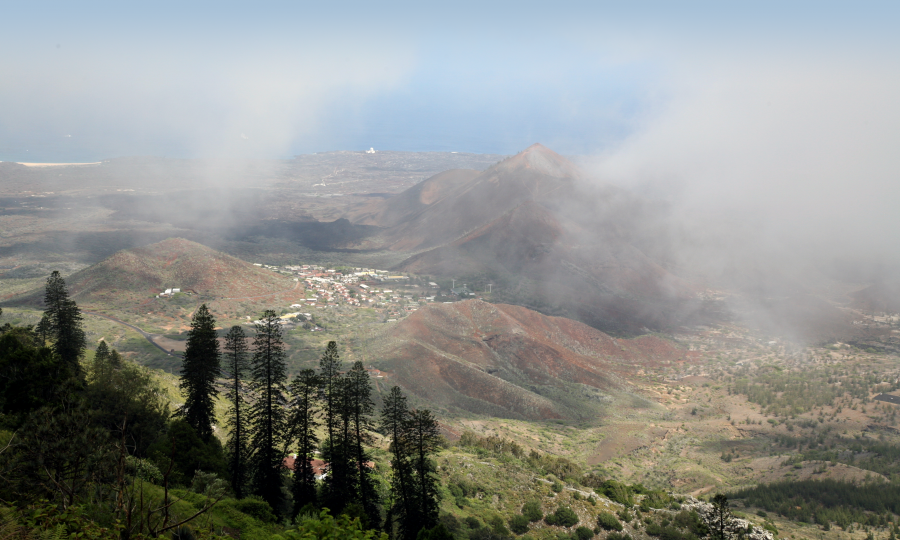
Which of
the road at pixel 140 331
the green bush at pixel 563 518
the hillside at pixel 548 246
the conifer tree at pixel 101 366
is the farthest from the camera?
the hillside at pixel 548 246

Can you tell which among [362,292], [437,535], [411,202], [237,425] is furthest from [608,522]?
[411,202]

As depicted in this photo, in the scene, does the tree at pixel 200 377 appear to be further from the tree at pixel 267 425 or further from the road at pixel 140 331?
the road at pixel 140 331

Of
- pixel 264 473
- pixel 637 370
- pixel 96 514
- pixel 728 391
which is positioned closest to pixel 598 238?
pixel 637 370

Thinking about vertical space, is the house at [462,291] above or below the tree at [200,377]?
below

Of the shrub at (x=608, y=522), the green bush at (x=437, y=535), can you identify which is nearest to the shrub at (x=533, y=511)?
the shrub at (x=608, y=522)

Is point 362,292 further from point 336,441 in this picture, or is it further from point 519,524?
point 336,441

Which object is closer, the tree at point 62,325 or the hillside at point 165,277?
the tree at point 62,325
